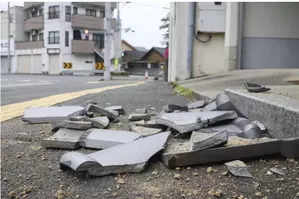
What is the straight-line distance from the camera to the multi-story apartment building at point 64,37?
32.7 m

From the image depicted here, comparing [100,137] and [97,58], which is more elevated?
[97,58]

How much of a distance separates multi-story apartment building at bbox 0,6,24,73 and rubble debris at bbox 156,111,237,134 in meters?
38.7

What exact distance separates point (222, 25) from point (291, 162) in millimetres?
6953

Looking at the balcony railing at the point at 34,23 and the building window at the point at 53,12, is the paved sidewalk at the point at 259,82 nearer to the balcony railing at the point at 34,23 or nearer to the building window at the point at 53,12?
the building window at the point at 53,12

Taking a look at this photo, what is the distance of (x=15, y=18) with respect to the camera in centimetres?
→ 3669

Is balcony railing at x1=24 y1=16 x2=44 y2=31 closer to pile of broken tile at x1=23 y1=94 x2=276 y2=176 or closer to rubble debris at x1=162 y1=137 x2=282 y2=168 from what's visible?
pile of broken tile at x1=23 y1=94 x2=276 y2=176

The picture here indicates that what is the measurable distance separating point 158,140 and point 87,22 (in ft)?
109

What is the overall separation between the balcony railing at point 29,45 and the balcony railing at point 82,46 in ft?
13.6

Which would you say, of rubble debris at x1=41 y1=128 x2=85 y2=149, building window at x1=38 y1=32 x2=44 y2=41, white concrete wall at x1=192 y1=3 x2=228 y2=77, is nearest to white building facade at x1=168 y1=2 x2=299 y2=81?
white concrete wall at x1=192 y1=3 x2=228 y2=77

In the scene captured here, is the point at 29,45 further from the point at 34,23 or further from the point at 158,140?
the point at 158,140

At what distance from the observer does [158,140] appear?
78.8 inches

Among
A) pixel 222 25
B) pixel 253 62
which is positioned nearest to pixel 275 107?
pixel 253 62

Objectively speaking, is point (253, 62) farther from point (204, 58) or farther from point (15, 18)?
point (15, 18)

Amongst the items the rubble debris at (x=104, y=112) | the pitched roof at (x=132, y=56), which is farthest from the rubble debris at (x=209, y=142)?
the pitched roof at (x=132, y=56)
